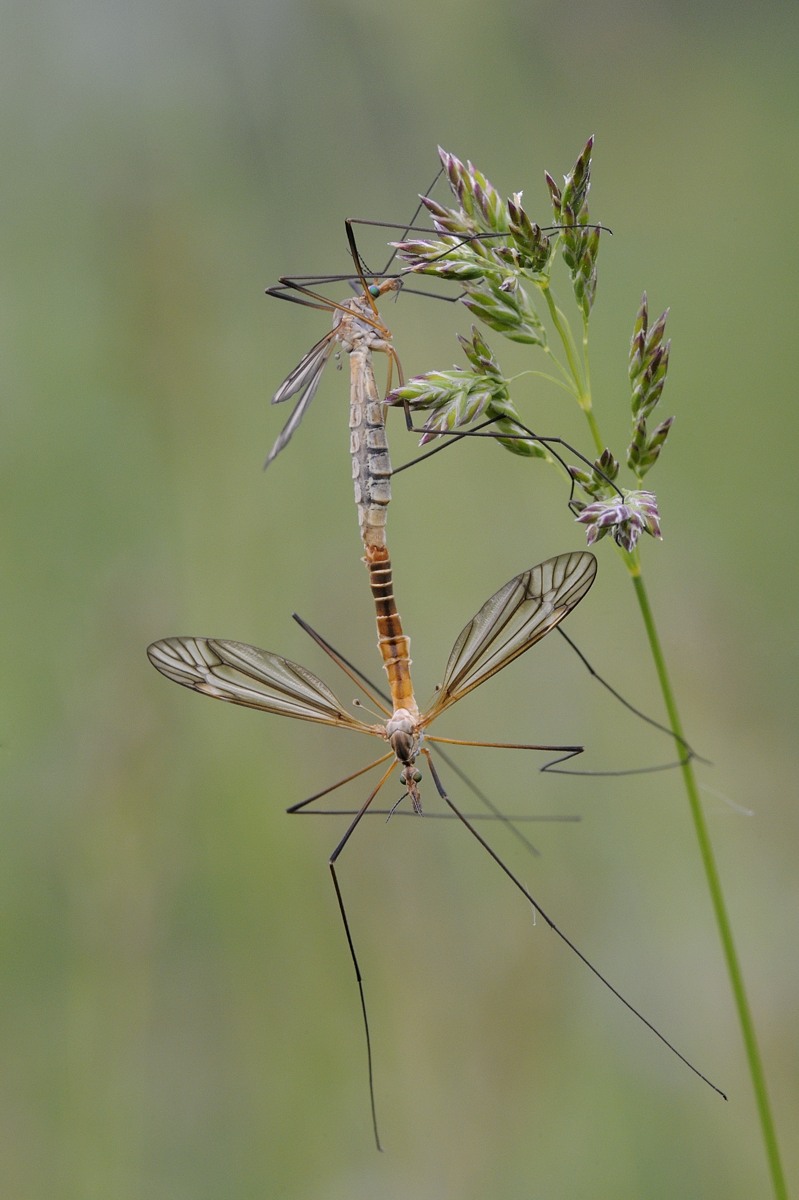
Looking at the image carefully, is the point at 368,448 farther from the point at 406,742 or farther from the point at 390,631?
the point at 406,742

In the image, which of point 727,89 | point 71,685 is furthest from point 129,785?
point 727,89

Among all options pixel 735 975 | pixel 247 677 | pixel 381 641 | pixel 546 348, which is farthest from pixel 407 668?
pixel 735 975

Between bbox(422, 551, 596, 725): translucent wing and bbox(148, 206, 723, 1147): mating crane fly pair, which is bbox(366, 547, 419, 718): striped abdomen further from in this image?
bbox(422, 551, 596, 725): translucent wing

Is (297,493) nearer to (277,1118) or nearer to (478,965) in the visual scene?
(478,965)

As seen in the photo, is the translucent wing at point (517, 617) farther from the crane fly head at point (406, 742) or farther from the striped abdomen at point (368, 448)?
the striped abdomen at point (368, 448)

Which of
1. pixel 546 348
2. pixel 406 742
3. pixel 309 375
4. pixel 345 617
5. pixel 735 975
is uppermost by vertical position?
pixel 309 375

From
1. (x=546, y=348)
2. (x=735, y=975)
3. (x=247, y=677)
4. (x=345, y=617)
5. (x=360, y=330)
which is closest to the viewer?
(x=735, y=975)
